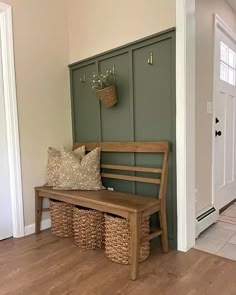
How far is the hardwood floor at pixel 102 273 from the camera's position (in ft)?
5.03

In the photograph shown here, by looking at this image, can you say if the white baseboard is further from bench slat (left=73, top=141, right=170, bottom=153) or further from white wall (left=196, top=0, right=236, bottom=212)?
white wall (left=196, top=0, right=236, bottom=212)

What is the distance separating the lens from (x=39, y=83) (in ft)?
8.36

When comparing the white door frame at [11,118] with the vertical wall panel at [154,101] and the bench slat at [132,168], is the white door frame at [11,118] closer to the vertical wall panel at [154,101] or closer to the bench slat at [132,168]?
the bench slat at [132,168]

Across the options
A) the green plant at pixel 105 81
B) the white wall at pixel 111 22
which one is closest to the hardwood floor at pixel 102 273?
the green plant at pixel 105 81

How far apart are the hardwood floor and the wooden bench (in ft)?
0.46

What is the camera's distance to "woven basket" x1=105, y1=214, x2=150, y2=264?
1.80 metres

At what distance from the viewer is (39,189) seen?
2412mm

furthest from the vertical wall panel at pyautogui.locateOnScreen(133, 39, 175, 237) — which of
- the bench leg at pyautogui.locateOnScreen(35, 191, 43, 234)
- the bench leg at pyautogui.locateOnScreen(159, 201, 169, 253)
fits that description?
the bench leg at pyautogui.locateOnScreen(35, 191, 43, 234)

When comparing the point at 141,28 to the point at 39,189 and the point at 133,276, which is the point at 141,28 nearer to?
the point at 39,189

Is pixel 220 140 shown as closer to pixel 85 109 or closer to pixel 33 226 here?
pixel 85 109

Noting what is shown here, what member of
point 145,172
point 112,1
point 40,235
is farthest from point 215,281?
point 112,1

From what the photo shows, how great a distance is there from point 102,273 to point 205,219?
117cm

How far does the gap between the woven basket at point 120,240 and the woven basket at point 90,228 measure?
21cm

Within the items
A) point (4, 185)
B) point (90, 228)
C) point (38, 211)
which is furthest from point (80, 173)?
point (4, 185)
